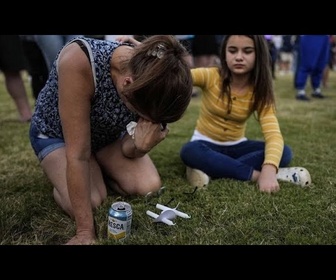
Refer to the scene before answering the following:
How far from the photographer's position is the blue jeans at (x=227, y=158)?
2.39 m

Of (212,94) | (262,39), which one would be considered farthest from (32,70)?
(262,39)

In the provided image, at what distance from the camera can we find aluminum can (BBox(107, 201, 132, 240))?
162 centimetres

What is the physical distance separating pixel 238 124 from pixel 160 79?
3.99 ft

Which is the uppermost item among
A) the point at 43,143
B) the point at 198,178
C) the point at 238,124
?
the point at 43,143

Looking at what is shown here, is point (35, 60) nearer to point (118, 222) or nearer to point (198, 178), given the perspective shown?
point (198, 178)

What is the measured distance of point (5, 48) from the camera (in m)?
3.84

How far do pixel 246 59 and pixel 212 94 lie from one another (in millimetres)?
310

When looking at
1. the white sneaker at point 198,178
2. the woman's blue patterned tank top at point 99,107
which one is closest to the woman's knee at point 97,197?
the woman's blue patterned tank top at point 99,107

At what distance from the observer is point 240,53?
8.05 ft

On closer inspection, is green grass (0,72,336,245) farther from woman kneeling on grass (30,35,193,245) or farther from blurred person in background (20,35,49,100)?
blurred person in background (20,35,49,100)

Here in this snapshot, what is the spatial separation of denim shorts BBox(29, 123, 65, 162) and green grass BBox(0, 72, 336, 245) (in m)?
0.24


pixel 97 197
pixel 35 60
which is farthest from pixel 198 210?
pixel 35 60

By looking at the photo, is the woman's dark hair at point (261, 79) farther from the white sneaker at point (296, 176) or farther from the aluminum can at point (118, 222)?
the aluminum can at point (118, 222)
